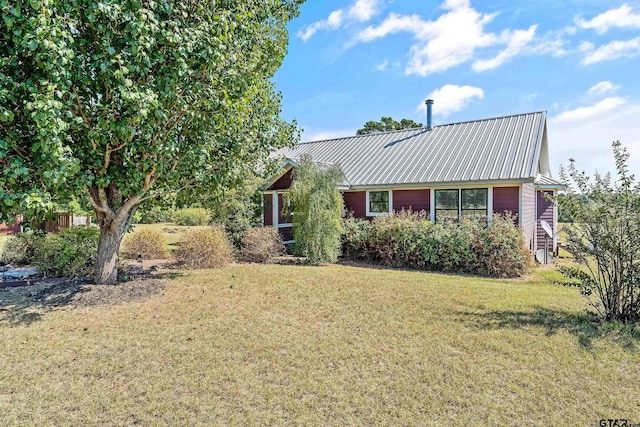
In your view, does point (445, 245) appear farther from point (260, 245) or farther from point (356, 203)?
point (260, 245)

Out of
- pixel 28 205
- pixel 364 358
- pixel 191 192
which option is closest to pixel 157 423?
pixel 364 358

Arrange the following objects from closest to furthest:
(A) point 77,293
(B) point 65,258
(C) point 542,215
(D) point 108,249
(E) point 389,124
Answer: (A) point 77,293 → (D) point 108,249 → (B) point 65,258 → (C) point 542,215 → (E) point 389,124

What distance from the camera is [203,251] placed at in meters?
10.3

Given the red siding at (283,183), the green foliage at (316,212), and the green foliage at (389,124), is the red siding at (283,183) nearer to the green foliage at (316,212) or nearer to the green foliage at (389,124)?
the green foliage at (316,212)

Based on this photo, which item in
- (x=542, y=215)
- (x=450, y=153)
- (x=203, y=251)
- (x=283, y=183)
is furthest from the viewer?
(x=542, y=215)

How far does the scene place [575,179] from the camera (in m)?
5.74

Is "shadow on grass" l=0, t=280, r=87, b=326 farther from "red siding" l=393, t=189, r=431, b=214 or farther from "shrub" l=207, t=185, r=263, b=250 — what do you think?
"red siding" l=393, t=189, r=431, b=214

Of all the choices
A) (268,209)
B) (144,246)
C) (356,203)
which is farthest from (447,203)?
(144,246)

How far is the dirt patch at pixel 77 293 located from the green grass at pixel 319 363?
44 cm

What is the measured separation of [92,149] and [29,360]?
11.4ft

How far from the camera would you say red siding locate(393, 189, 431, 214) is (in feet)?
45.4

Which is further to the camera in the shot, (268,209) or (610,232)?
(268,209)

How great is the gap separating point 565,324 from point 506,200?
7696mm

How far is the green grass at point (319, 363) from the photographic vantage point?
3.13 meters
